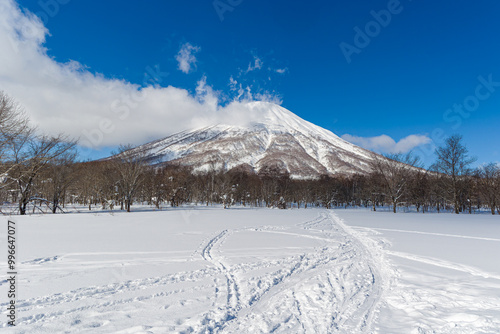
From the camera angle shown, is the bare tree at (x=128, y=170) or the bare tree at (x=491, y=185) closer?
the bare tree at (x=128, y=170)

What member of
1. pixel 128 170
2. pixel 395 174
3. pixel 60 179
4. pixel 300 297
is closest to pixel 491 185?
pixel 395 174

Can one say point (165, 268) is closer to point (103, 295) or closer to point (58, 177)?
point (103, 295)

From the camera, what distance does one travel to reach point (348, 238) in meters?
11.9

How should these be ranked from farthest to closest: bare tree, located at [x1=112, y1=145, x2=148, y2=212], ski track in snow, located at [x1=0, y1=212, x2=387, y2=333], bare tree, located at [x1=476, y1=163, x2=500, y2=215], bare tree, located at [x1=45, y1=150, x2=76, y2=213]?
bare tree, located at [x1=476, y1=163, x2=500, y2=215], bare tree, located at [x1=112, y1=145, x2=148, y2=212], bare tree, located at [x1=45, y1=150, x2=76, y2=213], ski track in snow, located at [x1=0, y1=212, x2=387, y2=333]

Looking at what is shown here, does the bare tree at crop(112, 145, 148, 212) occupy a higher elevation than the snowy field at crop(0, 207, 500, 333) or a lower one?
higher

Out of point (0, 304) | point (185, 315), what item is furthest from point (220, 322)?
point (0, 304)

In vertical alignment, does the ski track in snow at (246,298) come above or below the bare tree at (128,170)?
below

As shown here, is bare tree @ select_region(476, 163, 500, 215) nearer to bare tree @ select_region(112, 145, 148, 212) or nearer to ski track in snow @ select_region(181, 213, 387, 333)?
ski track in snow @ select_region(181, 213, 387, 333)

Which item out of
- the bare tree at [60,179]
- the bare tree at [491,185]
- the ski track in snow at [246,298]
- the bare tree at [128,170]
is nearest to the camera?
the ski track in snow at [246,298]

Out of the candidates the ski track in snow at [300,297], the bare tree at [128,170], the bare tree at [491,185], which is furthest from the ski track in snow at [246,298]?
the bare tree at [491,185]

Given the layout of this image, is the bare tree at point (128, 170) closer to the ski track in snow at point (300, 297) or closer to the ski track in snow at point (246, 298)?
the ski track in snow at point (246, 298)

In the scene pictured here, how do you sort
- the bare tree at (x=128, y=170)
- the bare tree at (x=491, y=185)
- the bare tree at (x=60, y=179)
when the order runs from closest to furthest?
1. the bare tree at (x=60, y=179)
2. the bare tree at (x=128, y=170)
3. the bare tree at (x=491, y=185)

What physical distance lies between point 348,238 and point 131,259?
9977 mm

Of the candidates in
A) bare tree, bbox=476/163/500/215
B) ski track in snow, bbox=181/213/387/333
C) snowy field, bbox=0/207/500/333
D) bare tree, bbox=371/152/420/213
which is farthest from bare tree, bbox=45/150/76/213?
bare tree, bbox=476/163/500/215
